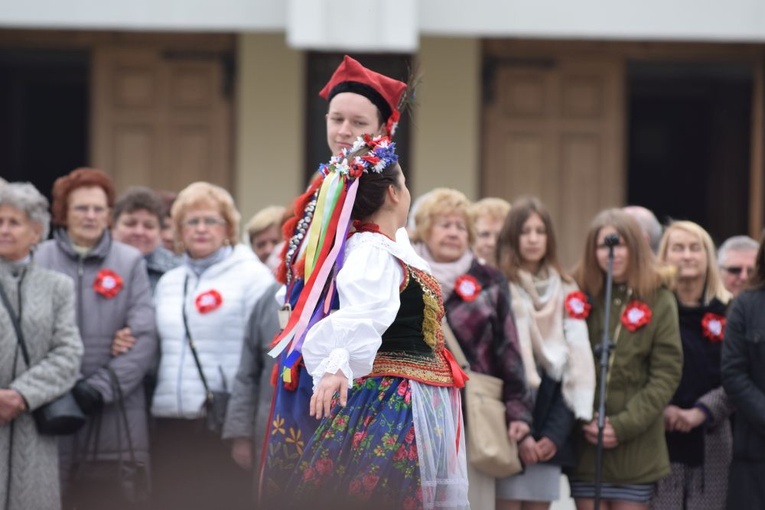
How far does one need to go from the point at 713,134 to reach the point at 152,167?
5363mm

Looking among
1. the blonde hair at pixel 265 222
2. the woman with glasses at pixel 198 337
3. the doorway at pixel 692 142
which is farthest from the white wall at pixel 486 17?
the woman with glasses at pixel 198 337

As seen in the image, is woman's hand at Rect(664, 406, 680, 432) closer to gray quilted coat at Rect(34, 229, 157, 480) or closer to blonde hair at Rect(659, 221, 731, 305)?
blonde hair at Rect(659, 221, 731, 305)

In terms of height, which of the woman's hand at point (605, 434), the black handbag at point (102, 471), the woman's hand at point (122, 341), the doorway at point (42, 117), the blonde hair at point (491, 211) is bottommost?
the black handbag at point (102, 471)

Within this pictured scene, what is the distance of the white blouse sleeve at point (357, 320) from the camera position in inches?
177

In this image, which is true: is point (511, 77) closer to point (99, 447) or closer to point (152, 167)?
point (152, 167)

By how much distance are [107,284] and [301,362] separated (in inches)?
80.5

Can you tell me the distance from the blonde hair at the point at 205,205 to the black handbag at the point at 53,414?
1.04 meters

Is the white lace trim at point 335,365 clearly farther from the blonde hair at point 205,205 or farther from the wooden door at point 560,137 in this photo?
the wooden door at point 560,137

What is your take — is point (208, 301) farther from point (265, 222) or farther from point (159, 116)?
point (159, 116)

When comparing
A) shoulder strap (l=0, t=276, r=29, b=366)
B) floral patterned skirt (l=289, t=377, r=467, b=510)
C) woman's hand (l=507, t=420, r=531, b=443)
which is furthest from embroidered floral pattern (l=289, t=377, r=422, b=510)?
shoulder strap (l=0, t=276, r=29, b=366)

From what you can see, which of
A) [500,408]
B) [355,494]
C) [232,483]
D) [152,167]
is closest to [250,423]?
[232,483]

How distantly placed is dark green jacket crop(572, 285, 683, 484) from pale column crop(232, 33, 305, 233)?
180 inches

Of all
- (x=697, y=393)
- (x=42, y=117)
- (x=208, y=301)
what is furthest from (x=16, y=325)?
(x=42, y=117)

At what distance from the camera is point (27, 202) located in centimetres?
640
